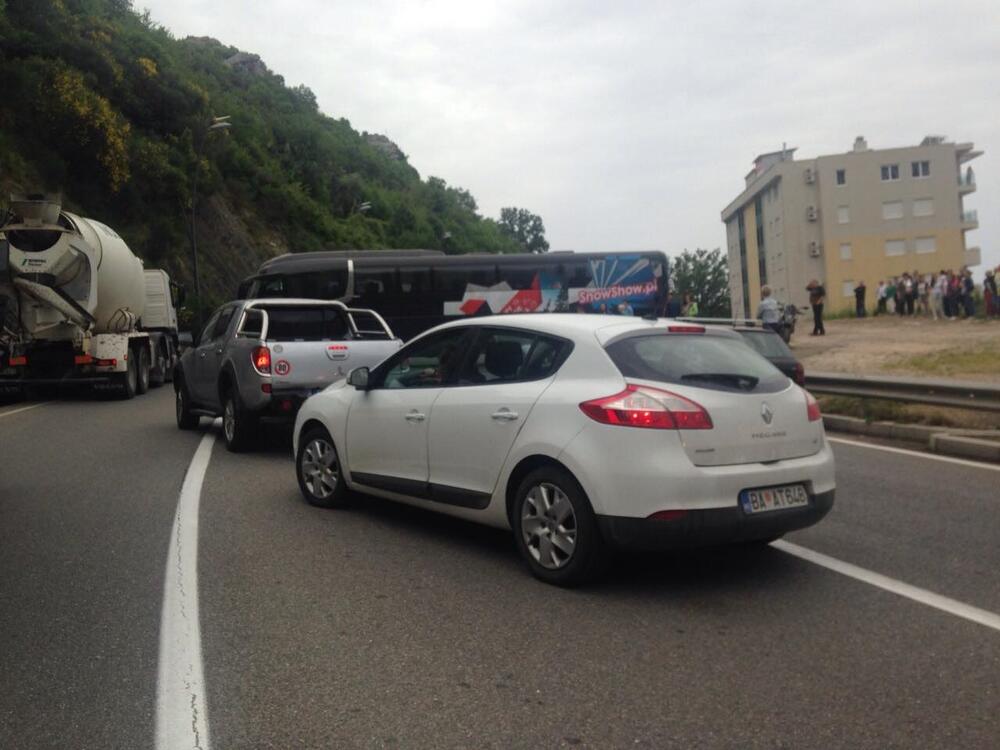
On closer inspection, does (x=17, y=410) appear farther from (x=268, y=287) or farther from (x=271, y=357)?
(x=268, y=287)

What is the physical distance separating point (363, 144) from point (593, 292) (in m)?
77.2

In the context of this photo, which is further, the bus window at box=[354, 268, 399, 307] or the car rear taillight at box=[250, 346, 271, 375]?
the bus window at box=[354, 268, 399, 307]

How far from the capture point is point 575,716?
3656mm

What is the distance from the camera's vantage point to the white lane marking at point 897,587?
4.82 meters

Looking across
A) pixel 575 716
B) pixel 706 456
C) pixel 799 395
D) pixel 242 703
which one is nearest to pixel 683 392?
pixel 706 456

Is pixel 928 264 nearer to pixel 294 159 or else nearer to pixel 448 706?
pixel 294 159

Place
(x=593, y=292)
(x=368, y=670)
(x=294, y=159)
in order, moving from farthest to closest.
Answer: (x=294, y=159) → (x=593, y=292) → (x=368, y=670)

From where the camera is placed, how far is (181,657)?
4301 mm

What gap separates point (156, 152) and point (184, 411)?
3254cm

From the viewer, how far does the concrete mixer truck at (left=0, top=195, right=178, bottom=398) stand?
1838 centimetres

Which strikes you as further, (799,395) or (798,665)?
(799,395)

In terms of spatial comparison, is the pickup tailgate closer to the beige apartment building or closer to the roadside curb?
the roadside curb

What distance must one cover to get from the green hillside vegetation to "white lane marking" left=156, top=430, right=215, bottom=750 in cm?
3133

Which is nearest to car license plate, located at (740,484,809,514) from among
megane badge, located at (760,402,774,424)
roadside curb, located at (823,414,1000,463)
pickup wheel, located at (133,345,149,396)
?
megane badge, located at (760,402,774,424)
